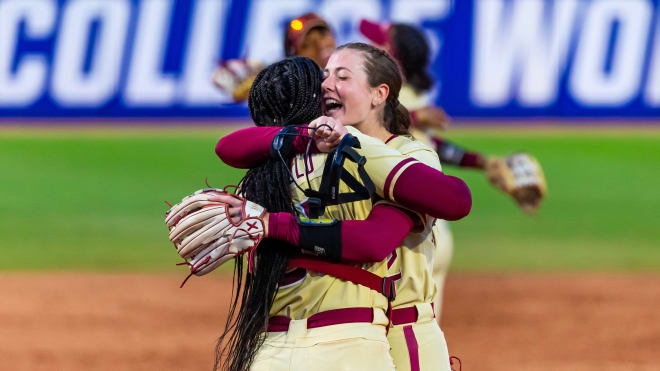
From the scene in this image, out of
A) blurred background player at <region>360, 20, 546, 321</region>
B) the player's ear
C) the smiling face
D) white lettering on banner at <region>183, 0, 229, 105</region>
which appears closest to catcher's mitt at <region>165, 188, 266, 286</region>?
the smiling face

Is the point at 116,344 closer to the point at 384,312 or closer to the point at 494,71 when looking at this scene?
the point at 384,312

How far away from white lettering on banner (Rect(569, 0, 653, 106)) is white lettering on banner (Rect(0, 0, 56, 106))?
762 cm

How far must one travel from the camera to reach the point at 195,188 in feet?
44.4

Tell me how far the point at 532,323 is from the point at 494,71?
5.57m

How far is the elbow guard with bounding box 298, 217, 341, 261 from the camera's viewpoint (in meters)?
2.48

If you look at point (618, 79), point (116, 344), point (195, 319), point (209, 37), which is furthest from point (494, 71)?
point (116, 344)

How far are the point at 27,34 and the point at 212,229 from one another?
479 inches

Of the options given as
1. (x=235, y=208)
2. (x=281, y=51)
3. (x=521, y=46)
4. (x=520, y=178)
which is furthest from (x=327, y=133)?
(x=521, y=46)

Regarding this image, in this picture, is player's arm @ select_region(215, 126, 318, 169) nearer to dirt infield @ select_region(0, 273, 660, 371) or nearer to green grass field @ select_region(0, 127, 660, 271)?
dirt infield @ select_region(0, 273, 660, 371)

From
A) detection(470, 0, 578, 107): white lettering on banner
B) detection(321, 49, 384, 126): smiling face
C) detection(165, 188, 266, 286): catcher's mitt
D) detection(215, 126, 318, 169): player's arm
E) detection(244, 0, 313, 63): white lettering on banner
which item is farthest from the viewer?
detection(244, 0, 313, 63): white lettering on banner

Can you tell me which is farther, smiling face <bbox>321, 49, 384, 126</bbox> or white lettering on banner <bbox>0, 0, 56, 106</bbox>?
white lettering on banner <bbox>0, 0, 56, 106</bbox>

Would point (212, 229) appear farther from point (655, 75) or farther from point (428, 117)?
point (655, 75)

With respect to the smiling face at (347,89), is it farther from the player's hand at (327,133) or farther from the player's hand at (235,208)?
the player's hand at (235,208)

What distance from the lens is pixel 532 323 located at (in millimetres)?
8203
